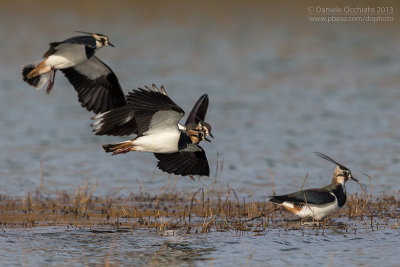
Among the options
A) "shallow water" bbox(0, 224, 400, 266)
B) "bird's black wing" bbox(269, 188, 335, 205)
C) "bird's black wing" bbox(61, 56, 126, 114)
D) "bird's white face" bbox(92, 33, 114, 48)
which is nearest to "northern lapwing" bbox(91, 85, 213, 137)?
"bird's black wing" bbox(61, 56, 126, 114)

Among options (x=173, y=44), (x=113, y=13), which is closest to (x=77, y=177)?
(x=173, y=44)

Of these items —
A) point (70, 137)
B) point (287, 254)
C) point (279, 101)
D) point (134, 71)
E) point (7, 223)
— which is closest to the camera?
point (287, 254)

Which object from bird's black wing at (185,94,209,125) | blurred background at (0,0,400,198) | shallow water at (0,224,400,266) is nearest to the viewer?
shallow water at (0,224,400,266)

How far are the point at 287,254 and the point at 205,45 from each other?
18.3 metres

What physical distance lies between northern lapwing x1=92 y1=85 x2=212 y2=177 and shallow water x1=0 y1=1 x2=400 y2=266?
664mm

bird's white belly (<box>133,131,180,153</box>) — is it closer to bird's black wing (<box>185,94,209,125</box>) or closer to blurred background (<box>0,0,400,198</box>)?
bird's black wing (<box>185,94,209,125</box>)

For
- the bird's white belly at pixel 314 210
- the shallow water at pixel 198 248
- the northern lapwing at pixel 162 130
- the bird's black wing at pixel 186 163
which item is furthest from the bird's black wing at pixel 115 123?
the bird's white belly at pixel 314 210

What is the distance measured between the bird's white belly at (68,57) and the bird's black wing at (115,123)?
72 cm

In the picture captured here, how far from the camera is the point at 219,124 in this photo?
55.3ft

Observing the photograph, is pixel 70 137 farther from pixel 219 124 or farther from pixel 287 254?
pixel 287 254

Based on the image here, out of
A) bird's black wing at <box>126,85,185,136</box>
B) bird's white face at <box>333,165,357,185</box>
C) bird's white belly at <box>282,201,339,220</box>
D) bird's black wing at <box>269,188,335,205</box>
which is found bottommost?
bird's white belly at <box>282,201,339,220</box>

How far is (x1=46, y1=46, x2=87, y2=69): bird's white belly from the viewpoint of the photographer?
9.81m

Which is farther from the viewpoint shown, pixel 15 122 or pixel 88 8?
pixel 88 8

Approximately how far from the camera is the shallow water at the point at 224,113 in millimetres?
8078
